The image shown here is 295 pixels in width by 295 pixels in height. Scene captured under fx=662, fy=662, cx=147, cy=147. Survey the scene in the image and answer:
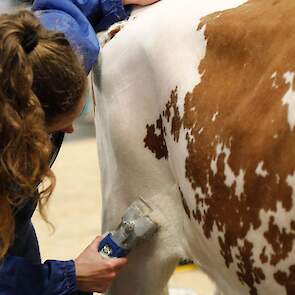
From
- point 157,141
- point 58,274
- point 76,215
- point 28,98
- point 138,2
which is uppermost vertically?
point 28,98

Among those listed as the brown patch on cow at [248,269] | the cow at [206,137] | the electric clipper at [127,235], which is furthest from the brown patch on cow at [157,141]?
the brown patch on cow at [248,269]

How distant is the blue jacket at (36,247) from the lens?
1.19 m

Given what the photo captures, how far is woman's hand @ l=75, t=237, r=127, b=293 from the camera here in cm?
126

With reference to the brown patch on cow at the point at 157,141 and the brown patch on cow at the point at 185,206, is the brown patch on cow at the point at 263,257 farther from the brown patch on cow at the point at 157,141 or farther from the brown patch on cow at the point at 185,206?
the brown patch on cow at the point at 157,141

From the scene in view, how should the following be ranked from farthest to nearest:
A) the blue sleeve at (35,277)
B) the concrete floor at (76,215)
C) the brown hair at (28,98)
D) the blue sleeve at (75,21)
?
1. the concrete floor at (76,215)
2. the blue sleeve at (75,21)
3. the blue sleeve at (35,277)
4. the brown hair at (28,98)

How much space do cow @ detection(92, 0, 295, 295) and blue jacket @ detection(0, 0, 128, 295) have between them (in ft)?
0.24

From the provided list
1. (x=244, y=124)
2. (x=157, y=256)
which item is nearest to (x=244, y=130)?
(x=244, y=124)

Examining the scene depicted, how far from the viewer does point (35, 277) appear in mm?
1212

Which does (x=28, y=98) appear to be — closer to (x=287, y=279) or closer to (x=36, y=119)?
(x=36, y=119)

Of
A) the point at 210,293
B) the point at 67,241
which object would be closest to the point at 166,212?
the point at 210,293

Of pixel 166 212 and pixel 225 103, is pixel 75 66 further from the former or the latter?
pixel 166 212

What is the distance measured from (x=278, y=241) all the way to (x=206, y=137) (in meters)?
0.21

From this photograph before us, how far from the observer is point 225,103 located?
1080 mm

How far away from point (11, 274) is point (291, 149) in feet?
1.80
